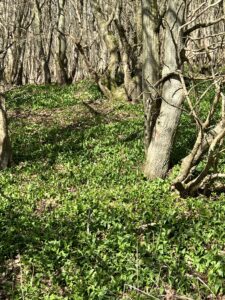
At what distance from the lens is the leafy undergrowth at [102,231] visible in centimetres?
563

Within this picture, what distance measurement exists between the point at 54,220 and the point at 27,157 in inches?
190

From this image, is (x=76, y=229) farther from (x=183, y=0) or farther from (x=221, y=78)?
(x=183, y=0)

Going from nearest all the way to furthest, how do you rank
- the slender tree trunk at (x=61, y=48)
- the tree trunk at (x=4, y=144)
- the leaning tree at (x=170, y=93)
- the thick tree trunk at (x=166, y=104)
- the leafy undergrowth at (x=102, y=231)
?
the leafy undergrowth at (x=102, y=231) → the leaning tree at (x=170, y=93) → the thick tree trunk at (x=166, y=104) → the tree trunk at (x=4, y=144) → the slender tree trunk at (x=61, y=48)

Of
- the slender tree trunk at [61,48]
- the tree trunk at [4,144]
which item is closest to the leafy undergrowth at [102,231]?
the tree trunk at [4,144]

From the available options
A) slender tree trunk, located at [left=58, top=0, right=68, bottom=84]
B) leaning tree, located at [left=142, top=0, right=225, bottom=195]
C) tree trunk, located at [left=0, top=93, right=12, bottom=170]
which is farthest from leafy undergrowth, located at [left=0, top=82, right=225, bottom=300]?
slender tree trunk, located at [left=58, top=0, right=68, bottom=84]

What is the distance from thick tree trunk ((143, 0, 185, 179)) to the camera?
8.65 metres

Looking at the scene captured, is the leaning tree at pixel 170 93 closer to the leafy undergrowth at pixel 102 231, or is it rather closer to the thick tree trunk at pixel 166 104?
the thick tree trunk at pixel 166 104

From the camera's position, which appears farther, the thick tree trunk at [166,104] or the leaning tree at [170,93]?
the thick tree trunk at [166,104]

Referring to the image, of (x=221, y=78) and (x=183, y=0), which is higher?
(x=183, y=0)

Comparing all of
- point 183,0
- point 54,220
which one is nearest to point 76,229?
point 54,220

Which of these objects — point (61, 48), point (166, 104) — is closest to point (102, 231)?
point (166, 104)

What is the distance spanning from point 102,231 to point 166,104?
3.21 meters

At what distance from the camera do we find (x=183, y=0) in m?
8.34

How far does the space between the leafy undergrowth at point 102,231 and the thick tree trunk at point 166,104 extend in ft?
1.84
